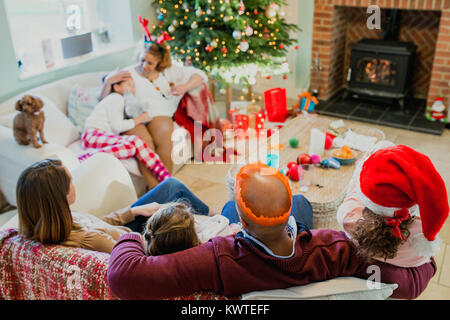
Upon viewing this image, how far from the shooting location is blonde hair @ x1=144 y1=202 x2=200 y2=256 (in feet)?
4.05

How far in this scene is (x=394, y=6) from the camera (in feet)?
13.0

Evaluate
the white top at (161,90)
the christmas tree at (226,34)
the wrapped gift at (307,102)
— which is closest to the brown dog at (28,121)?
the white top at (161,90)

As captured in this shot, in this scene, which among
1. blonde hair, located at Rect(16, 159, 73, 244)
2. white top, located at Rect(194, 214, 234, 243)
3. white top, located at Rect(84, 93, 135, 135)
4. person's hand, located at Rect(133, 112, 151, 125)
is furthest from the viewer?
person's hand, located at Rect(133, 112, 151, 125)

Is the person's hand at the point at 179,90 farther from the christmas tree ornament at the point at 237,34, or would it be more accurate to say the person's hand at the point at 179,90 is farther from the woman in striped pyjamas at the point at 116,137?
the christmas tree ornament at the point at 237,34

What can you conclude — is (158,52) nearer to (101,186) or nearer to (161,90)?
(161,90)

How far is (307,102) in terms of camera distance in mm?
4211

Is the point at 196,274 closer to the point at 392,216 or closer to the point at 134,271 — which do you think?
the point at 134,271

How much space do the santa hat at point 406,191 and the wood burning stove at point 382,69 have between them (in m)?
3.36

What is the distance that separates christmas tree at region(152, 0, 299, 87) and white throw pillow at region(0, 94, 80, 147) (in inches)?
53.5

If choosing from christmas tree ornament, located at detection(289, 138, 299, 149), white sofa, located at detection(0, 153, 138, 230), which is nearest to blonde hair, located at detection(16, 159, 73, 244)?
white sofa, located at detection(0, 153, 138, 230)

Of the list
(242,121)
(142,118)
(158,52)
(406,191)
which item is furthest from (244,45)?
(406,191)

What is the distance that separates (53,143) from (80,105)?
20.9 inches

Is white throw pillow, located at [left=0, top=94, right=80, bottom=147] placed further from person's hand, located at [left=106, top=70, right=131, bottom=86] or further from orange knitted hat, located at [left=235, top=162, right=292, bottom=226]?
orange knitted hat, located at [left=235, top=162, right=292, bottom=226]
